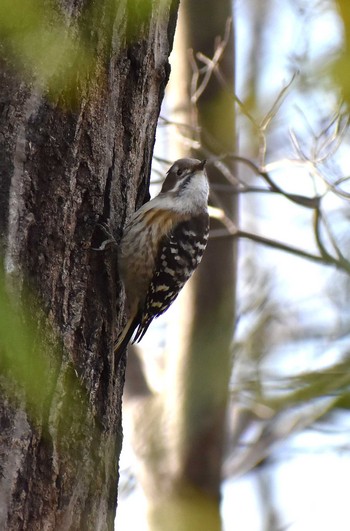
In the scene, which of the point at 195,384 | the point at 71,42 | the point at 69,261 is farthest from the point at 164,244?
the point at 195,384

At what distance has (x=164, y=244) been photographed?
465 cm

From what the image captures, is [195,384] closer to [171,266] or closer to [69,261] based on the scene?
[171,266]

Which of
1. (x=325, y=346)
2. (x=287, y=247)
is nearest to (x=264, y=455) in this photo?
(x=287, y=247)

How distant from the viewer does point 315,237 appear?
5773 millimetres

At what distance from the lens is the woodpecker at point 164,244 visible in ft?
13.7

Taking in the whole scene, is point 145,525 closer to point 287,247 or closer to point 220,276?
point 220,276

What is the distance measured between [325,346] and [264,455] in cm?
405

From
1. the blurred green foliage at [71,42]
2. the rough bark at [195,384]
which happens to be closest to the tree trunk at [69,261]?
the blurred green foliage at [71,42]

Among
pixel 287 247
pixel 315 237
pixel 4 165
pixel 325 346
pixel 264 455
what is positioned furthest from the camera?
pixel 264 455

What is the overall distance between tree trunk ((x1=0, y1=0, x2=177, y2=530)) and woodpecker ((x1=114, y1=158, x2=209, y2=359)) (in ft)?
2.48

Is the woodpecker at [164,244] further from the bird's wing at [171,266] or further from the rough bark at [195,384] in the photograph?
the rough bark at [195,384]

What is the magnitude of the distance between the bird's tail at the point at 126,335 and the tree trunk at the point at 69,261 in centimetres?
8

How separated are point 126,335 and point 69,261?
1120 millimetres

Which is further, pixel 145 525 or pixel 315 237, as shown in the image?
pixel 145 525
